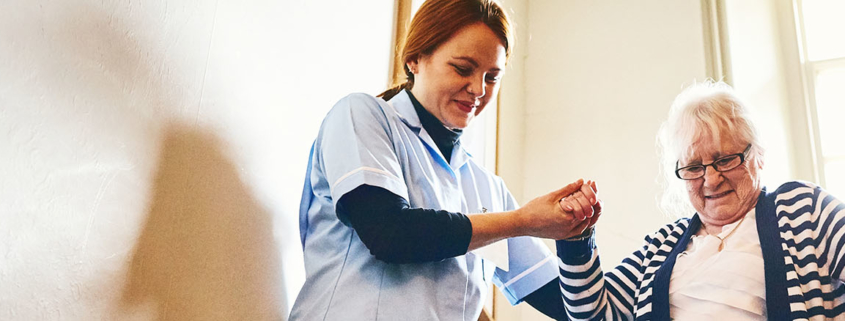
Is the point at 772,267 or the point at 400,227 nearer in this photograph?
the point at 400,227

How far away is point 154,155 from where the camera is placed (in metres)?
0.91

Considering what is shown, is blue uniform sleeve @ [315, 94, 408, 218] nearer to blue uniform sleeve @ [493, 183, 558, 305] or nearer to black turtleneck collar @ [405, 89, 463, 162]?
black turtleneck collar @ [405, 89, 463, 162]

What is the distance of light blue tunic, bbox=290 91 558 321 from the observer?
0.95m

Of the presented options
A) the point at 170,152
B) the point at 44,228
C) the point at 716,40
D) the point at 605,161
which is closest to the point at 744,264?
the point at 170,152

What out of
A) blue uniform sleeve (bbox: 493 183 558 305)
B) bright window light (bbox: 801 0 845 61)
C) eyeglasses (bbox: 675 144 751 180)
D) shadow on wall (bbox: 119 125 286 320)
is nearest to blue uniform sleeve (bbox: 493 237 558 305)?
blue uniform sleeve (bbox: 493 183 558 305)

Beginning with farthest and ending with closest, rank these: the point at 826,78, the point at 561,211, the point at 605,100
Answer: the point at 826,78 < the point at 605,100 < the point at 561,211

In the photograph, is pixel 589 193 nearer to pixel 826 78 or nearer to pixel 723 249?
pixel 723 249

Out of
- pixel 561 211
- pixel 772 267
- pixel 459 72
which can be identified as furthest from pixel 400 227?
pixel 772 267

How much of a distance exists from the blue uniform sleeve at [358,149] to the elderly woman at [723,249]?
0.41m

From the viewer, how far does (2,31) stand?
0.70 metres

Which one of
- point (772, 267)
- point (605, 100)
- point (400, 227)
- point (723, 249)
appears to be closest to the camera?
point (400, 227)

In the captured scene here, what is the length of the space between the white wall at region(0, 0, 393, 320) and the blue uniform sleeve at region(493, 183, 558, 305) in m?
0.40

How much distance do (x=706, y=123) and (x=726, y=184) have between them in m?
0.13

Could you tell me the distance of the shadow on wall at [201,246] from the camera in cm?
90
